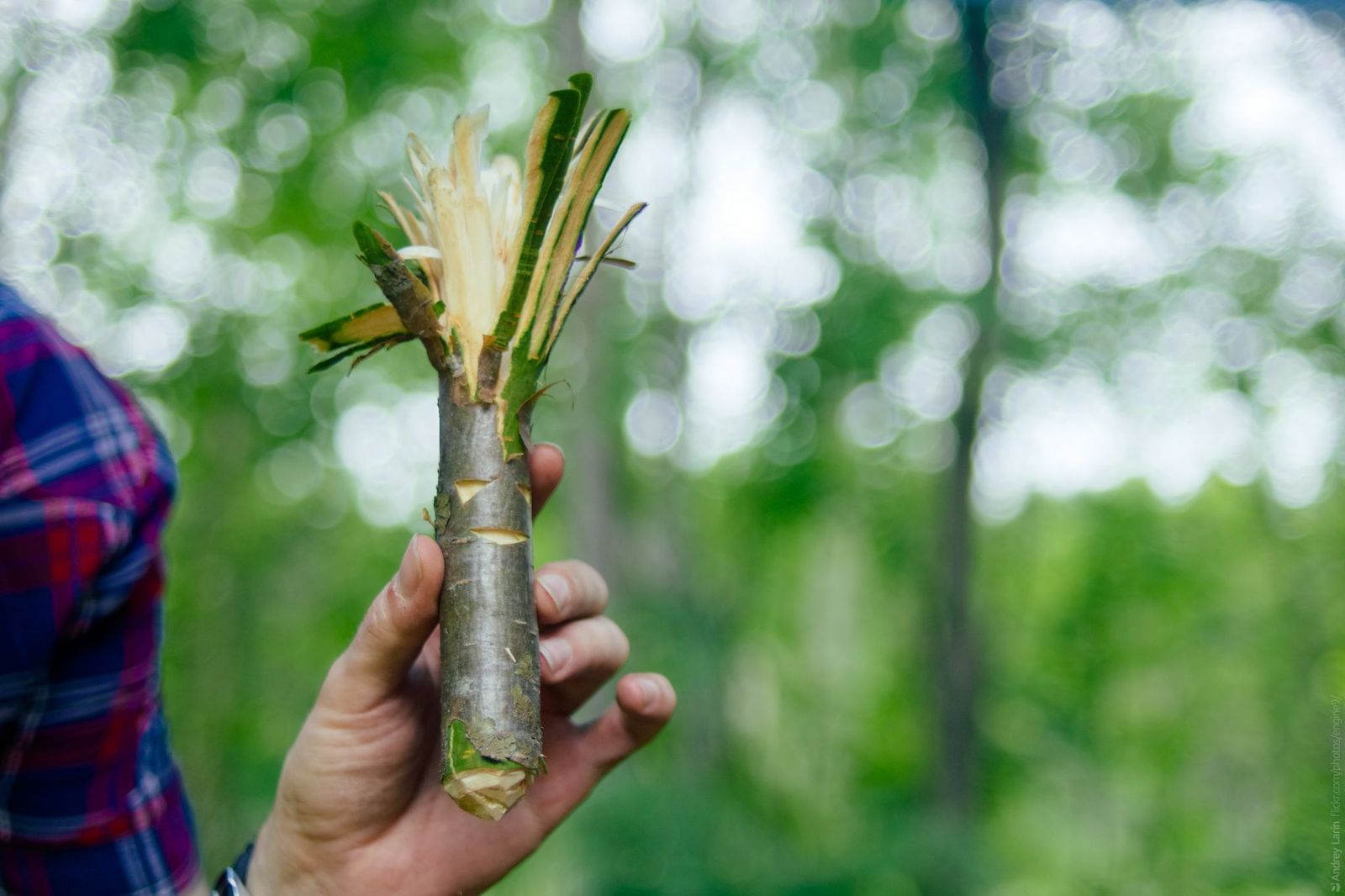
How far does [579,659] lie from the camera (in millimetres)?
1907

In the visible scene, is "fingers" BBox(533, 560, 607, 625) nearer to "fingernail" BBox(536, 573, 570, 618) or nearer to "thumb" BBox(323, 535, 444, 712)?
"fingernail" BBox(536, 573, 570, 618)

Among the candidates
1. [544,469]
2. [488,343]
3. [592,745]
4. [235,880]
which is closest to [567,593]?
[544,469]

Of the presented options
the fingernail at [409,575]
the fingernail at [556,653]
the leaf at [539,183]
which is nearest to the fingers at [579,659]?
the fingernail at [556,653]

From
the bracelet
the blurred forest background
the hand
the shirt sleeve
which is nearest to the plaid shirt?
the shirt sleeve

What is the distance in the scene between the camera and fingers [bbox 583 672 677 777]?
1.94 meters

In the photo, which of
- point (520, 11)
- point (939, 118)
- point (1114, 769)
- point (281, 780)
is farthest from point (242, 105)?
point (1114, 769)

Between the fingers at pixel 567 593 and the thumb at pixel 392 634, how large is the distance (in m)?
0.27

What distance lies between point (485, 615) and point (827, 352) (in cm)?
759

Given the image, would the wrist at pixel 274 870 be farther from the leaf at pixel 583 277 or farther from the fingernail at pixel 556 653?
the leaf at pixel 583 277

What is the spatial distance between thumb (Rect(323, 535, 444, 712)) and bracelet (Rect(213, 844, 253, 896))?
0.42 m

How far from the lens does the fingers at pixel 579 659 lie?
188 centimetres

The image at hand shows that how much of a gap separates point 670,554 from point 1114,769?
38.9 ft

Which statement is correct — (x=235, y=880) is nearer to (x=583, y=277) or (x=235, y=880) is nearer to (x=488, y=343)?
(x=488, y=343)

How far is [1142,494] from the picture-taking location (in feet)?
47.0
